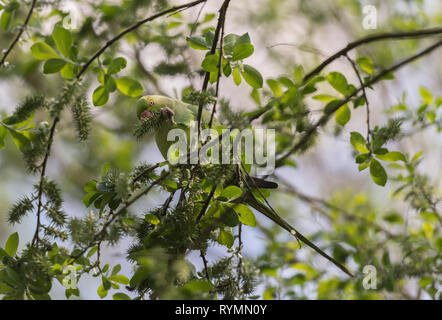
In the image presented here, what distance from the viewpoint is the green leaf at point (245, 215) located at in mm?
927

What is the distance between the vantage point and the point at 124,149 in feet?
9.27

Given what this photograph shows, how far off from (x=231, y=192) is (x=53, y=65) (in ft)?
1.63

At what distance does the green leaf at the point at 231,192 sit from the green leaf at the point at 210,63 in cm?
25

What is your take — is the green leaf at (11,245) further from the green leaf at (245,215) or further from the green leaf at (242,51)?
the green leaf at (242,51)

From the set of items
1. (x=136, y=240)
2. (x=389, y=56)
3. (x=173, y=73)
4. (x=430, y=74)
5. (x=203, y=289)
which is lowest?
(x=203, y=289)

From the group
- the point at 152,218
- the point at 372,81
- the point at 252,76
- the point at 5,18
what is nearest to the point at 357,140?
the point at 372,81

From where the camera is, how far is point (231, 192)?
884mm

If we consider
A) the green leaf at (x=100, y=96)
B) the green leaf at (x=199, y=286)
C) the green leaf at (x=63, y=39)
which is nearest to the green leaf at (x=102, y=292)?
the green leaf at (x=199, y=286)

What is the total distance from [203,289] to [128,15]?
1.32 metres

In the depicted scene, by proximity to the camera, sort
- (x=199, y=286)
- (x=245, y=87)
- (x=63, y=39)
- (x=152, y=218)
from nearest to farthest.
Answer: (x=199, y=286) < (x=152, y=218) < (x=63, y=39) < (x=245, y=87)

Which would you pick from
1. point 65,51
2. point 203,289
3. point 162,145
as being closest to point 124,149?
point 162,145

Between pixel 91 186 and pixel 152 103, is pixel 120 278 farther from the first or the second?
pixel 152 103

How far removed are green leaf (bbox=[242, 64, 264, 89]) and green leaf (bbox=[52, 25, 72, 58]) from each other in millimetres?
403

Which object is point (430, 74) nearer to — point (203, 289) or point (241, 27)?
point (241, 27)
